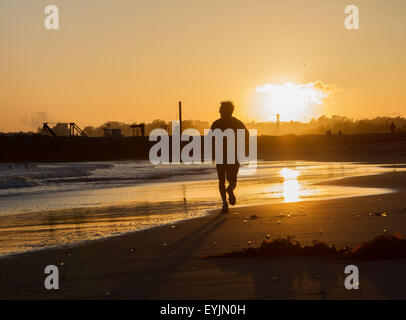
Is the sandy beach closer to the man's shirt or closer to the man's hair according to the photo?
the man's shirt

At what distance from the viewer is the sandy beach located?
17.5 feet

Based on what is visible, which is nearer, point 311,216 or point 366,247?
point 366,247

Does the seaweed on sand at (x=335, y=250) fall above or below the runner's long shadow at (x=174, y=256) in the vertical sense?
above

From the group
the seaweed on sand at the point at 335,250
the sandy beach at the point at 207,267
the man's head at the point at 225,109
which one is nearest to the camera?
the sandy beach at the point at 207,267

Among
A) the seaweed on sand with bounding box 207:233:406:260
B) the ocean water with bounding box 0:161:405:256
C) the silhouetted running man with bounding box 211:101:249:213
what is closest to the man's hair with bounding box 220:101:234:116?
the silhouetted running man with bounding box 211:101:249:213

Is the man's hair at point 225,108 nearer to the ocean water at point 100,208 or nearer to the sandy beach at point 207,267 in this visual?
the ocean water at point 100,208

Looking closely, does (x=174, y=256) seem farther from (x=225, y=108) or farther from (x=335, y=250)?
(x=225, y=108)

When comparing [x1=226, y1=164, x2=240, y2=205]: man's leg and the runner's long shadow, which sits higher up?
[x1=226, y1=164, x2=240, y2=205]: man's leg

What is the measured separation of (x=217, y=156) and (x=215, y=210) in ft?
3.90

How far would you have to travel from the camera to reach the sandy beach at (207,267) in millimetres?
5332

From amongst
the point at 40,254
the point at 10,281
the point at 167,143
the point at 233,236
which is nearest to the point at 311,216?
the point at 233,236

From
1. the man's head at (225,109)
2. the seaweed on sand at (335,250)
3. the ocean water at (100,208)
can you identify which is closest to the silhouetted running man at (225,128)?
the man's head at (225,109)

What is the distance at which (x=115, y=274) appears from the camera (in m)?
6.28
